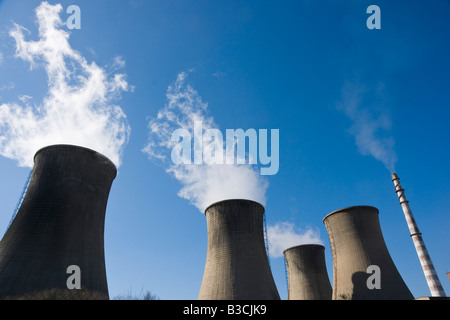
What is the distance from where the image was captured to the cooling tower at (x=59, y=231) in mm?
10477

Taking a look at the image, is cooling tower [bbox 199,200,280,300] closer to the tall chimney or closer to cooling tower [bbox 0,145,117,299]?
cooling tower [bbox 0,145,117,299]

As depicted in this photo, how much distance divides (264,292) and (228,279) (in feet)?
6.26

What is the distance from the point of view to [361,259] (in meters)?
16.5

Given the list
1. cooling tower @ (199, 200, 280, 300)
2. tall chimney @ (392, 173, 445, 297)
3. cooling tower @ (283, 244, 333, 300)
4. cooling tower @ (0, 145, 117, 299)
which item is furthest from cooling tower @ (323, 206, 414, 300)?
cooling tower @ (0, 145, 117, 299)

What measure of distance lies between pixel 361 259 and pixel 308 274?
6.67 meters

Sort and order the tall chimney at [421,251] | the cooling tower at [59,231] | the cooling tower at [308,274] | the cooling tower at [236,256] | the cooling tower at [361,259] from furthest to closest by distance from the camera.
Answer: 1. the cooling tower at [308,274]
2. the tall chimney at [421,251]
3. the cooling tower at [361,259]
4. the cooling tower at [236,256]
5. the cooling tower at [59,231]

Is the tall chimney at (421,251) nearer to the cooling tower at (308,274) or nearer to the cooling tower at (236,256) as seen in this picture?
the cooling tower at (308,274)

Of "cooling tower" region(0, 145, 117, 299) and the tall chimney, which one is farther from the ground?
the tall chimney

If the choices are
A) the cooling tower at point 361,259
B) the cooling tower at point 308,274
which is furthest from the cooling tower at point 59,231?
the cooling tower at point 308,274

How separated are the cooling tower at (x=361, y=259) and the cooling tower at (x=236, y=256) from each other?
4.70m

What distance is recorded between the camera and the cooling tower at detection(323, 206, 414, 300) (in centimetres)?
1564

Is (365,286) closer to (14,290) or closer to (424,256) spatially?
(424,256)

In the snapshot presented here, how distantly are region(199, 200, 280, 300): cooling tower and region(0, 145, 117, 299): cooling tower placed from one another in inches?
220
